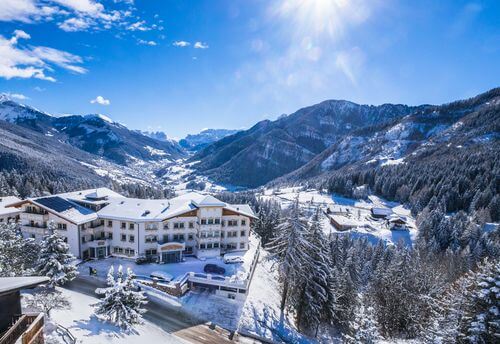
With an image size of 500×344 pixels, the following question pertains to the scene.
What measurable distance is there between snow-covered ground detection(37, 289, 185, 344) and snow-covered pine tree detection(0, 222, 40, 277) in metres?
6.89

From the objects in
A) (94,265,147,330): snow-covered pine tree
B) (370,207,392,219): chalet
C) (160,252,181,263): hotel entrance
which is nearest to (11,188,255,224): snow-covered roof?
(160,252,181,263): hotel entrance

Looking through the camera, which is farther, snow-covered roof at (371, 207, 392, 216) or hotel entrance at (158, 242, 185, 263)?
snow-covered roof at (371, 207, 392, 216)

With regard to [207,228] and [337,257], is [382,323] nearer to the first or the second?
[337,257]

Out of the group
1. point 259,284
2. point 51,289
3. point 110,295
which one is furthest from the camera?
point 259,284

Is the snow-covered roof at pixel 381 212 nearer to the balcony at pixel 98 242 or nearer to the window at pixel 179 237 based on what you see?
the window at pixel 179 237

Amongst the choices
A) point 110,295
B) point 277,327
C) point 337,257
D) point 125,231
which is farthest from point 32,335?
point 337,257

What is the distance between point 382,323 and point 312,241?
1789cm

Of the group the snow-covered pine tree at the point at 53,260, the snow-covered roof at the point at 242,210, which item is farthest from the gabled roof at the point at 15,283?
Result: the snow-covered roof at the point at 242,210

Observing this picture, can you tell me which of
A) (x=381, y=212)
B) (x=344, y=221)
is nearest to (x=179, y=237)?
(x=344, y=221)

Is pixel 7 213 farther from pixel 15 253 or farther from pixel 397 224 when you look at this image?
pixel 397 224

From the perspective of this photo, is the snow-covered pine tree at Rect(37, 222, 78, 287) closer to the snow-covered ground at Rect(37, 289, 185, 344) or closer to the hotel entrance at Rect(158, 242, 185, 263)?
the snow-covered ground at Rect(37, 289, 185, 344)

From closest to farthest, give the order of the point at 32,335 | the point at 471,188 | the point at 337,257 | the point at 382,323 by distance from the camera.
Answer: the point at 32,335
the point at 382,323
the point at 337,257
the point at 471,188

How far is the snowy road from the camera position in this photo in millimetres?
27380

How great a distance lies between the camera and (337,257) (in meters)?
60.2
